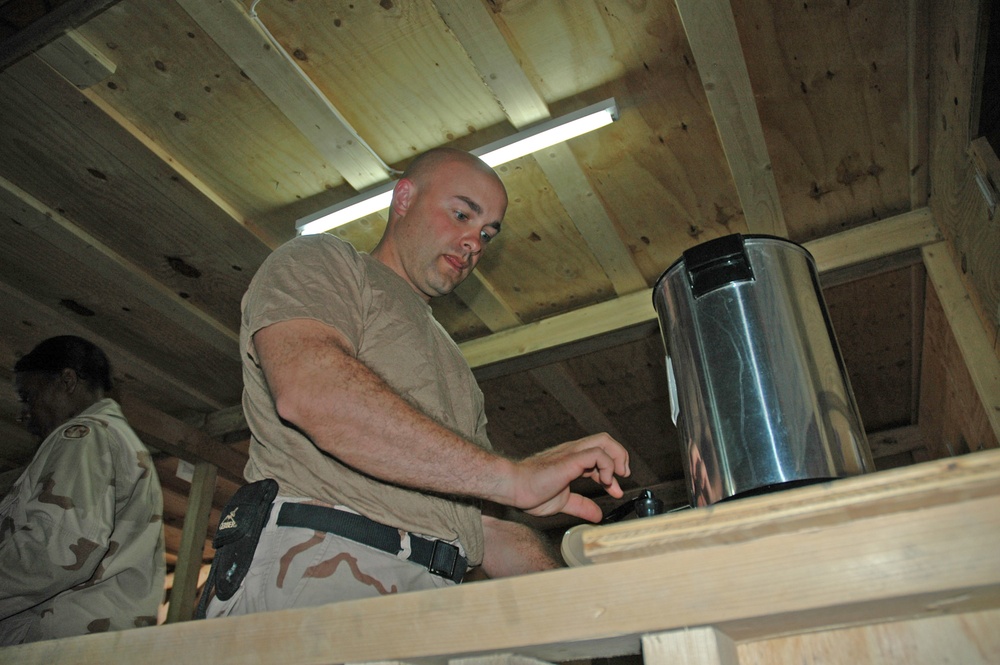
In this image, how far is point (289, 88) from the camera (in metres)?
2.14

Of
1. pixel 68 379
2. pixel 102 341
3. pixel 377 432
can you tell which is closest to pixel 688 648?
pixel 377 432

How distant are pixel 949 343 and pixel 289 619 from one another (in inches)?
105

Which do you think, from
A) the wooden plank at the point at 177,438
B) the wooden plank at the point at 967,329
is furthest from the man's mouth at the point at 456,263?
the wooden plank at the point at 177,438

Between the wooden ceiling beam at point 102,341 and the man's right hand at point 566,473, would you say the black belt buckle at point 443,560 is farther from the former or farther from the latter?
the wooden ceiling beam at point 102,341

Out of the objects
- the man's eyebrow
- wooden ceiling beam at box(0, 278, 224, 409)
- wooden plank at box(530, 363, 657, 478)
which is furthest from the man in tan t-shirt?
wooden ceiling beam at box(0, 278, 224, 409)

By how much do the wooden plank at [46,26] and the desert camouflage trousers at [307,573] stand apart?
1.43 meters

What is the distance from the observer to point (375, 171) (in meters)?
2.42

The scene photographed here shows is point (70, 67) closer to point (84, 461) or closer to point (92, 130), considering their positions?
point (92, 130)

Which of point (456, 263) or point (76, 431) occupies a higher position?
point (456, 263)

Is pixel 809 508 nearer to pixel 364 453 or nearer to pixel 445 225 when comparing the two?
pixel 364 453

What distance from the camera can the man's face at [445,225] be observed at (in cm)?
188

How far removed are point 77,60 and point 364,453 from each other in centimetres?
166

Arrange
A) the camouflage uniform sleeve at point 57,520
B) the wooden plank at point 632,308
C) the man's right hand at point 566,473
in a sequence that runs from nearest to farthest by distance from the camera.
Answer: the man's right hand at point 566,473 < the camouflage uniform sleeve at point 57,520 < the wooden plank at point 632,308

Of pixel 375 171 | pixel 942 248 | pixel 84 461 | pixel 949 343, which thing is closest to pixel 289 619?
pixel 84 461
